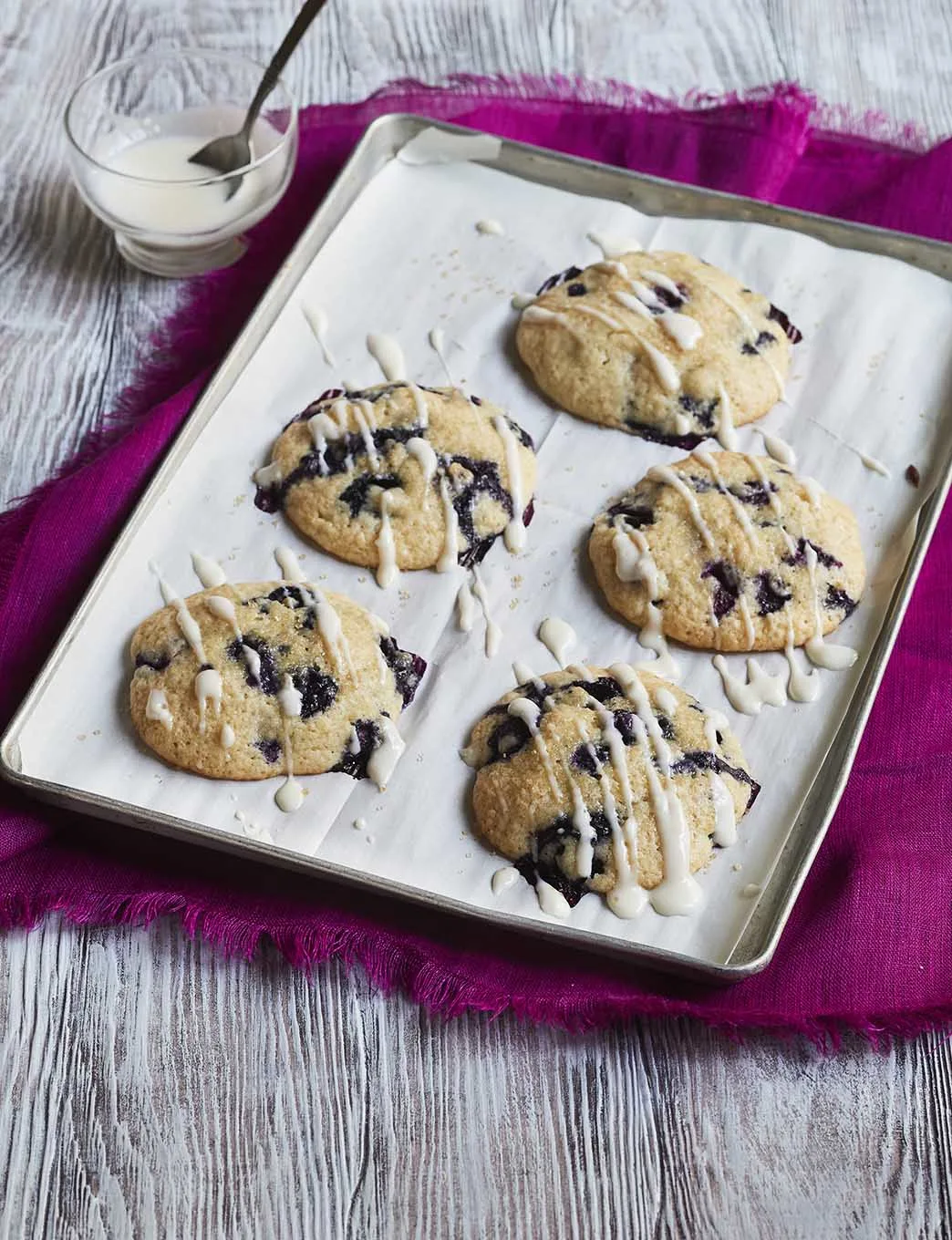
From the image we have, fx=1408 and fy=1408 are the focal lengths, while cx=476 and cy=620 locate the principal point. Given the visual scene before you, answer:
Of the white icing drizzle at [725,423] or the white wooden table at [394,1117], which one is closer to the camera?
the white wooden table at [394,1117]

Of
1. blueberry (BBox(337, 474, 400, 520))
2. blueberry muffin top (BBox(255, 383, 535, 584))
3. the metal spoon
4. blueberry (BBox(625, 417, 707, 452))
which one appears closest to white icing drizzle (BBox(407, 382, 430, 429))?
blueberry muffin top (BBox(255, 383, 535, 584))

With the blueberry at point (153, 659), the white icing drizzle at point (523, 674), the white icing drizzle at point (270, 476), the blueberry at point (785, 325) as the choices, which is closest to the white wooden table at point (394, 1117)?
the blueberry at point (153, 659)

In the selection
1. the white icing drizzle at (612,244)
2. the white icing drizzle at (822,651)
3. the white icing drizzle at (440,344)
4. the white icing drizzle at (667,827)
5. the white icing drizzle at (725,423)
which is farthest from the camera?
the white icing drizzle at (612,244)

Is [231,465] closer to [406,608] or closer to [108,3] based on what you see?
[406,608]

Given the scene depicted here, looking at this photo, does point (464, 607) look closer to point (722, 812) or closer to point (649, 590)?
point (649, 590)

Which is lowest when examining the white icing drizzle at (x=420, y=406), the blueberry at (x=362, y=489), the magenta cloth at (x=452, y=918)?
the magenta cloth at (x=452, y=918)

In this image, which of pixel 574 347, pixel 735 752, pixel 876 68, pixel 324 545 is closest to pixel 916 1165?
pixel 735 752

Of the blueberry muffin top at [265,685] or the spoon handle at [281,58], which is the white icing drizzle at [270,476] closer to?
the blueberry muffin top at [265,685]

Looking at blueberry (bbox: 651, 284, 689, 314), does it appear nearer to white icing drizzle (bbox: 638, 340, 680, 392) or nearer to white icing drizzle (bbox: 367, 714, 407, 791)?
white icing drizzle (bbox: 638, 340, 680, 392)
